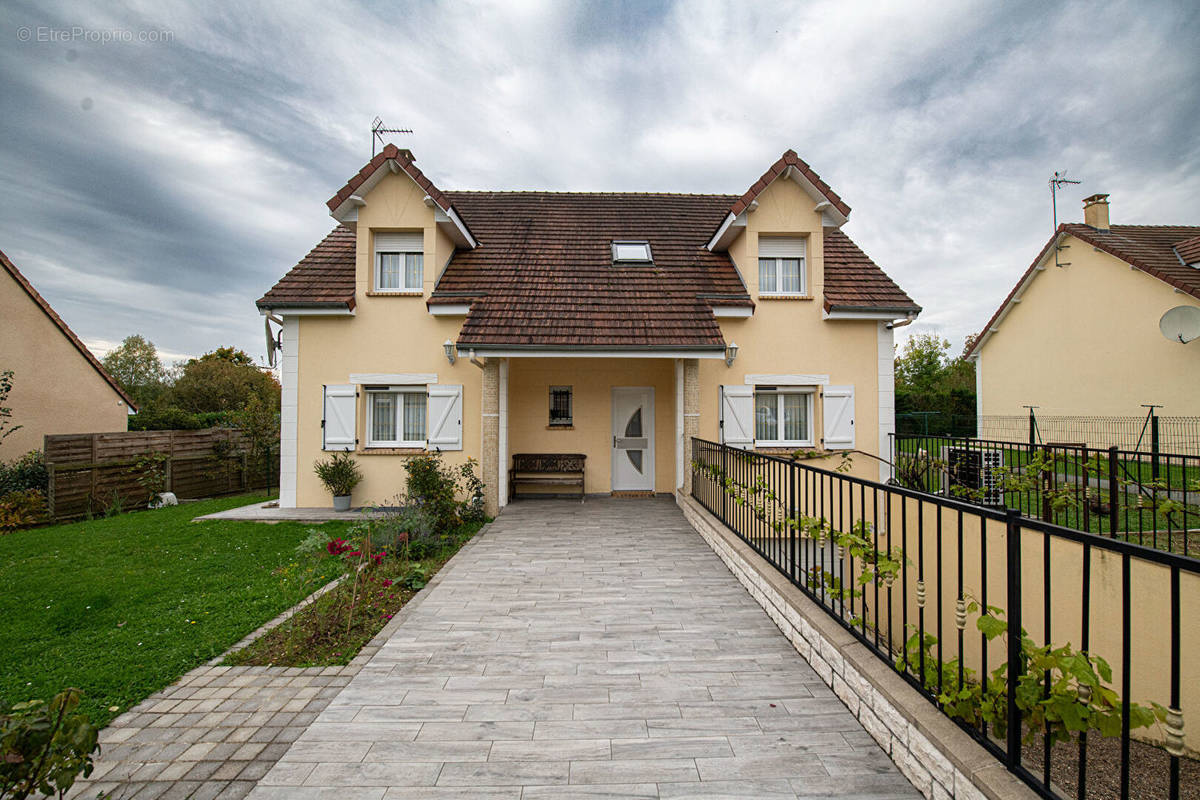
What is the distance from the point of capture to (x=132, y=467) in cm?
1123

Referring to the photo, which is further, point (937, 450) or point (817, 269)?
point (817, 269)

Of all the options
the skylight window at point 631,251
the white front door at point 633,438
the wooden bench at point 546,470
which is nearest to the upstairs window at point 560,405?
the wooden bench at point 546,470

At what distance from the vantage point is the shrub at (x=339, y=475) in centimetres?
953

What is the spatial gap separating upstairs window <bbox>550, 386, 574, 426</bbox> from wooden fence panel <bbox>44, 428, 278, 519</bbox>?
9.13 m

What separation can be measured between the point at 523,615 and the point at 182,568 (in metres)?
4.94

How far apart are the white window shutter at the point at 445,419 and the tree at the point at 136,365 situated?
35.6 meters

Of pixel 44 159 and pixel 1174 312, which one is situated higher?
pixel 44 159

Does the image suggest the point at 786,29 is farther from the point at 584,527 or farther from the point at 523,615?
the point at 523,615

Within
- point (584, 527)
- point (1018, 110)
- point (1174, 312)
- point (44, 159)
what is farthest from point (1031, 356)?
point (44, 159)

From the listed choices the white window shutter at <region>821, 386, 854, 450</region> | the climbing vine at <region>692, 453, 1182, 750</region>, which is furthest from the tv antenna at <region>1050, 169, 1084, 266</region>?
the climbing vine at <region>692, 453, 1182, 750</region>

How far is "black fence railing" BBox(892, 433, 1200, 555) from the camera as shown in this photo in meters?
4.85

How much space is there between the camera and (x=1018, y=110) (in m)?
12.4

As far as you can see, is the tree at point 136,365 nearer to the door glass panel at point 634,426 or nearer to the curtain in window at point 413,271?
the curtain in window at point 413,271

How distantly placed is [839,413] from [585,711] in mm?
8537
